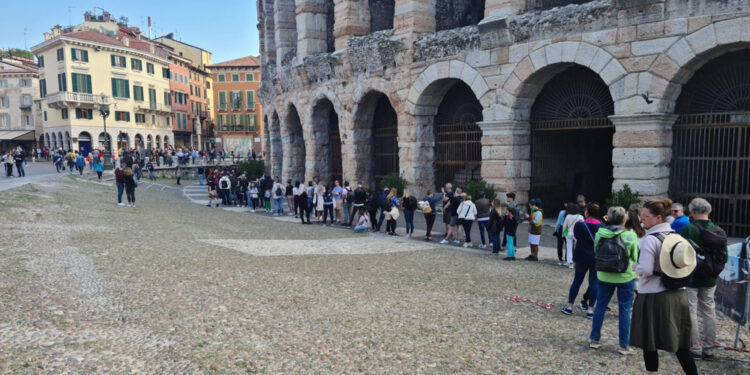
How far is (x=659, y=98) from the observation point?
11.6 meters

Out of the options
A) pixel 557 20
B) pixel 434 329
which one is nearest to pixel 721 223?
pixel 557 20

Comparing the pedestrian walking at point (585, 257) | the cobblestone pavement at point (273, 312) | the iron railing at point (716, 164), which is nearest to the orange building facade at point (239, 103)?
the cobblestone pavement at point (273, 312)

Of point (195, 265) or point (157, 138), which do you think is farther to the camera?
point (157, 138)

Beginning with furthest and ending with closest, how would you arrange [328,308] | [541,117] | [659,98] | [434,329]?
[541,117]
[659,98]
[328,308]
[434,329]

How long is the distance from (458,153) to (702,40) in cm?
809

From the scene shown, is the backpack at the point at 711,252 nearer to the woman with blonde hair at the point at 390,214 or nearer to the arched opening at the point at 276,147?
the woman with blonde hair at the point at 390,214

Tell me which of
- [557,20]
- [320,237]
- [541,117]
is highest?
[557,20]

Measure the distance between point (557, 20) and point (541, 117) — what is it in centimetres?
301

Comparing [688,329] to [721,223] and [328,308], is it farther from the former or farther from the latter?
[721,223]

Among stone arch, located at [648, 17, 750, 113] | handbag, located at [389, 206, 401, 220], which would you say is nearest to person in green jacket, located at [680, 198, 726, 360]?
stone arch, located at [648, 17, 750, 113]

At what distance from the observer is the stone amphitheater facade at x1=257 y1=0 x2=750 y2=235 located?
11.5 meters

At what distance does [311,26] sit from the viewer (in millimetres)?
21688

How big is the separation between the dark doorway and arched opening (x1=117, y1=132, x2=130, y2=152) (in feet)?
125

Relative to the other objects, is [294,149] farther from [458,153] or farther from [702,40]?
[702,40]
